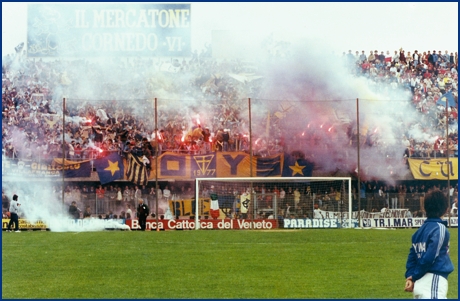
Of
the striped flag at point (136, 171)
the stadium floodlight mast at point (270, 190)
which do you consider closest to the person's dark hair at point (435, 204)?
the stadium floodlight mast at point (270, 190)

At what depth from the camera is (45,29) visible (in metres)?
41.0

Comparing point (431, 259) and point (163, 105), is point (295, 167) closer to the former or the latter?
point (163, 105)

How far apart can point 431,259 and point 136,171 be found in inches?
940

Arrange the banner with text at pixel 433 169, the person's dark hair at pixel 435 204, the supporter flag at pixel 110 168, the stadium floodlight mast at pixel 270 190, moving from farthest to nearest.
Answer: the banner with text at pixel 433 169 < the supporter flag at pixel 110 168 < the stadium floodlight mast at pixel 270 190 < the person's dark hair at pixel 435 204

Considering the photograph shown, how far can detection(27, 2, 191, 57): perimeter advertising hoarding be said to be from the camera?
136 ft

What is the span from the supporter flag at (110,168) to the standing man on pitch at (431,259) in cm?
2385

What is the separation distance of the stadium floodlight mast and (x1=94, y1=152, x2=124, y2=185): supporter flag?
3.41m

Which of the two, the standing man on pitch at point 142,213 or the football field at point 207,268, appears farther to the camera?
the standing man on pitch at point 142,213

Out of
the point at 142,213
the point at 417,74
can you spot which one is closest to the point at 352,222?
the point at 142,213

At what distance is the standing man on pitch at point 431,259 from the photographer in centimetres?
646

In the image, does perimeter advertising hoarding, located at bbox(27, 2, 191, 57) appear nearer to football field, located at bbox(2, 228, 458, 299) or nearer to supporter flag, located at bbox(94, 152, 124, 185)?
supporter flag, located at bbox(94, 152, 124, 185)

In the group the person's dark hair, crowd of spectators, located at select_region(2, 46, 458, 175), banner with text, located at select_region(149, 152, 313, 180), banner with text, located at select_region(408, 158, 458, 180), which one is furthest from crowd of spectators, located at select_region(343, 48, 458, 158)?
the person's dark hair

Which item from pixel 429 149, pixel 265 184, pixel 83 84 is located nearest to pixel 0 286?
pixel 265 184

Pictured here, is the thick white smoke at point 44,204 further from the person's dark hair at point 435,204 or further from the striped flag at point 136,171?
the person's dark hair at point 435,204
